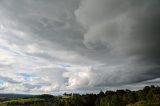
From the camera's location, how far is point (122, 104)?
654ft

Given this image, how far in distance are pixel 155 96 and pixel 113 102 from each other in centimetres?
3907

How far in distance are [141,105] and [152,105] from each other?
852 centimetres

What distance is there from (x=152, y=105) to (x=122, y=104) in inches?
1911

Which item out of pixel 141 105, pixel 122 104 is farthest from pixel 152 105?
pixel 122 104

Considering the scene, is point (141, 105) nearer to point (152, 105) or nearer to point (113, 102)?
point (152, 105)

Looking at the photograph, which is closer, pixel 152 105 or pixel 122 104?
pixel 152 105

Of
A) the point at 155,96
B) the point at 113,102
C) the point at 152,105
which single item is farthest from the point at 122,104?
the point at 152,105

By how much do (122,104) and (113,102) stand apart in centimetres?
875

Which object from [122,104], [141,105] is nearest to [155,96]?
[122,104]

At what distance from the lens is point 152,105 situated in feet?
503

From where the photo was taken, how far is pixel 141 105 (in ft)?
522

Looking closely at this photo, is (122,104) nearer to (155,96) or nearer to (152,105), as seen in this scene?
(155,96)

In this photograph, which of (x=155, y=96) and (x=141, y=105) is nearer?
(x=141, y=105)

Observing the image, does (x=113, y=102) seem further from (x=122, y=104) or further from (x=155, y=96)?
(x=155, y=96)
